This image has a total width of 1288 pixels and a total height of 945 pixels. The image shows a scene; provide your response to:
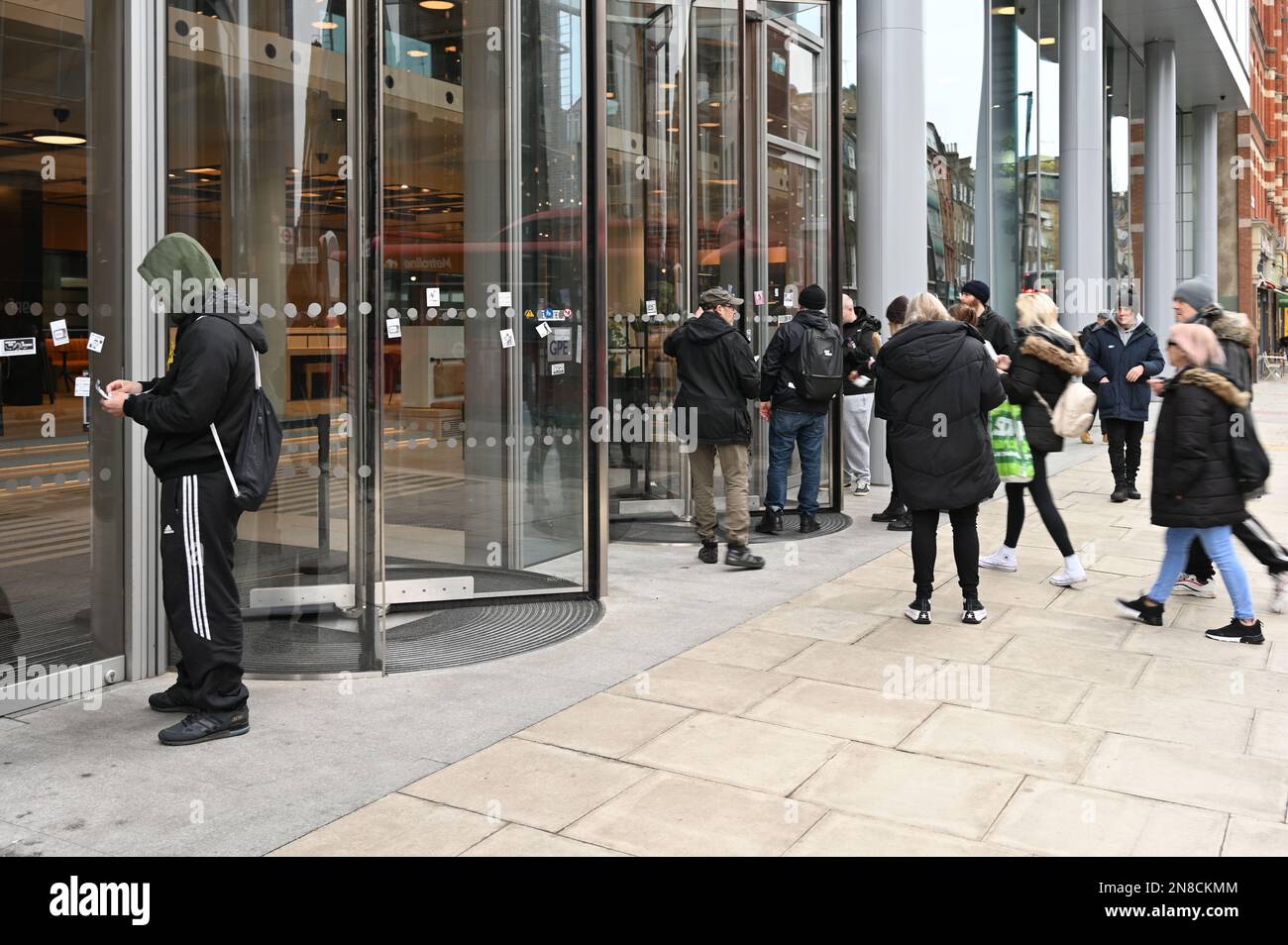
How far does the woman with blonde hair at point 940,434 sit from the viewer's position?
6906 millimetres

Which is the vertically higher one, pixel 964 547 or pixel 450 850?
pixel 964 547

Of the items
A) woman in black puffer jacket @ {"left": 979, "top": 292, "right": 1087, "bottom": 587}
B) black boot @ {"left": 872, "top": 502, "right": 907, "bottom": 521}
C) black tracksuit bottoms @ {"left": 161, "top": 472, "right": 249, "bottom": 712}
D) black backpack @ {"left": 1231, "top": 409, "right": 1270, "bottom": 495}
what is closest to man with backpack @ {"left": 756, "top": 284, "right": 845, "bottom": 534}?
black boot @ {"left": 872, "top": 502, "right": 907, "bottom": 521}

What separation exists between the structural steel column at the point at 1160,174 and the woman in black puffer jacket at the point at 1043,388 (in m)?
21.1

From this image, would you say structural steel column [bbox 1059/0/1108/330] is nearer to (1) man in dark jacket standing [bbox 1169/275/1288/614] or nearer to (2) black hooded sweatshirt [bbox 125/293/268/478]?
(1) man in dark jacket standing [bbox 1169/275/1288/614]

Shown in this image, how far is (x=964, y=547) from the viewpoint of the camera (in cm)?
709

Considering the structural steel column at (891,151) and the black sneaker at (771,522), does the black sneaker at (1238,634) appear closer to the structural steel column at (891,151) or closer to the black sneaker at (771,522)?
the black sneaker at (771,522)

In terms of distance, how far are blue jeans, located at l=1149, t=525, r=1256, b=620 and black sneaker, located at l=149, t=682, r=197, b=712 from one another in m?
5.06

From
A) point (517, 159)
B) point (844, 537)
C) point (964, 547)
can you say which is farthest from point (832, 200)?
point (964, 547)

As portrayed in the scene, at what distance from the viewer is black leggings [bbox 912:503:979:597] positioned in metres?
7.09

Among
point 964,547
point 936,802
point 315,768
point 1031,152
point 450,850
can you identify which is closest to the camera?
point 450,850

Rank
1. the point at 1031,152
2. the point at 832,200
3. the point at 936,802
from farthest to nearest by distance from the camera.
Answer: the point at 1031,152 < the point at 832,200 < the point at 936,802

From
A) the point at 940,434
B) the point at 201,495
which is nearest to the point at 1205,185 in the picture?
the point at 940,434

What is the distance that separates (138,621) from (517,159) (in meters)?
3.68

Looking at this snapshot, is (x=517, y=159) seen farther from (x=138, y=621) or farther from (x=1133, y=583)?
(x=1133, y=583)
